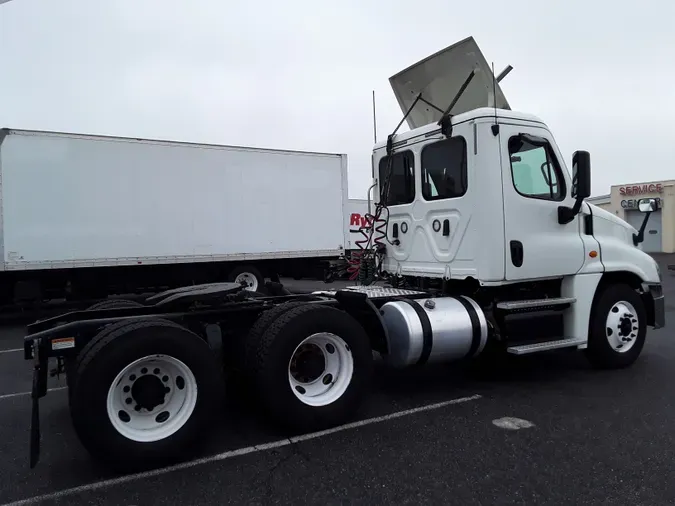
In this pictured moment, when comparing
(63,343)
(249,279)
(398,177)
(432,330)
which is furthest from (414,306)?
(249,279)

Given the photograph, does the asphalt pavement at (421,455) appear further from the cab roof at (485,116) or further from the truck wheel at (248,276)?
the truck wheel at (248,276)

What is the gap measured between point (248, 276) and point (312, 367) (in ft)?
29.4

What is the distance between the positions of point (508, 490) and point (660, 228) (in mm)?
38621

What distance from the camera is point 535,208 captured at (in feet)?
18.4

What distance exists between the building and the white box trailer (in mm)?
27860

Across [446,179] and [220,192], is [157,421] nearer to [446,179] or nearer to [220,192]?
[446,179]

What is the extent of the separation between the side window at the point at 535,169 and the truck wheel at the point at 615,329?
4.51 feet

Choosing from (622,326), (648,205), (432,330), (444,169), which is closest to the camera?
(432,330)

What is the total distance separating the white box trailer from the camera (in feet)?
33.8

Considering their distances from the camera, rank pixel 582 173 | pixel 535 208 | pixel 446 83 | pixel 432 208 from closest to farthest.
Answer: pixel 582 173, pixel 535 208, pixel 432 208, pixel 446 83

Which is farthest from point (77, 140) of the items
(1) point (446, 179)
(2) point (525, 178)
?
(2) point (525, 178)

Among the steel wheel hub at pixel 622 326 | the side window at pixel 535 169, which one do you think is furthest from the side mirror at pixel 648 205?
the side window at pixel 535 169

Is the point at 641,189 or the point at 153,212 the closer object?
the point at 153,212

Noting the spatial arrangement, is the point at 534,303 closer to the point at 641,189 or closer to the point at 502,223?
the point at 502,223
